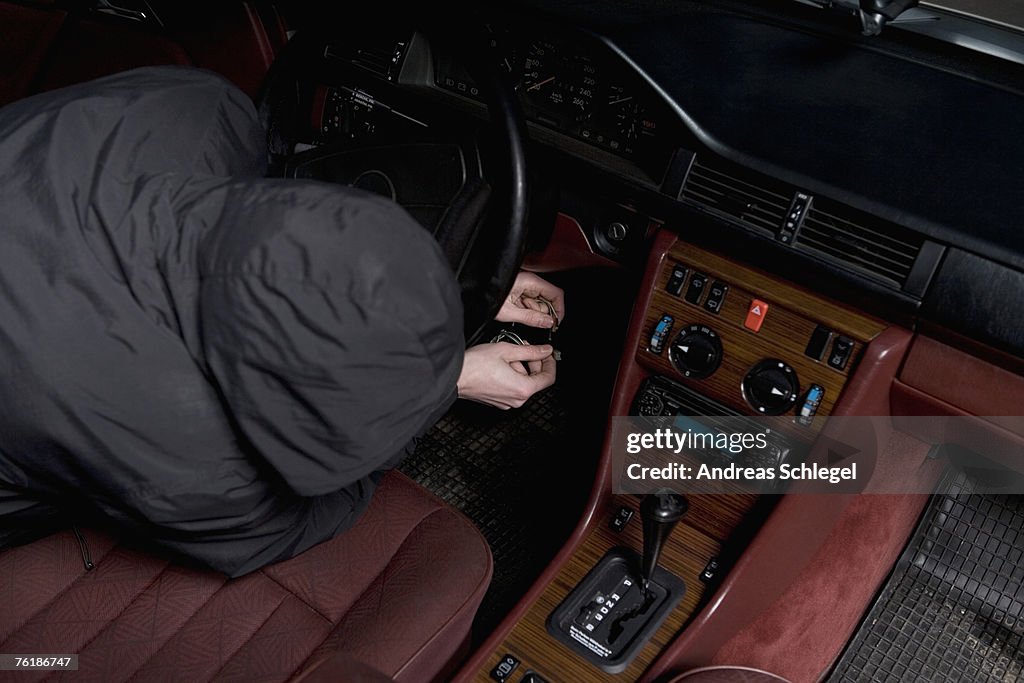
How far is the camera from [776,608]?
1.48 metres

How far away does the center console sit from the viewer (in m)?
1.27

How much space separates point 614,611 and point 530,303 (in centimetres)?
57

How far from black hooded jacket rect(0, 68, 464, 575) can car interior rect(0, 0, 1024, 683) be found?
24 centimetres

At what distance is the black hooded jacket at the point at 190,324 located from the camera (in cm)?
79

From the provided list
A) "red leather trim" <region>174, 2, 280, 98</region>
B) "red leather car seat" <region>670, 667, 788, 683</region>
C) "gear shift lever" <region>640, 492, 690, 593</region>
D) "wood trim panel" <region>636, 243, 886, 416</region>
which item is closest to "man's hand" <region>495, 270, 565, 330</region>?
"wood trim panel" <region>636, 243, 886, 416</region>

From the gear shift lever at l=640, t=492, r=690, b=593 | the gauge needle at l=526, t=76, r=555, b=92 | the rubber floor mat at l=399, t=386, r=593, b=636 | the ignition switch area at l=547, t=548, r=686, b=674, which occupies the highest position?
the gauge needle at l=526, t=76, r=555, b=92

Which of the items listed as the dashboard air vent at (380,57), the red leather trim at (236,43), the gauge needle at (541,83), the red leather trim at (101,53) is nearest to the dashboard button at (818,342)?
the gauge needle at (541,83)

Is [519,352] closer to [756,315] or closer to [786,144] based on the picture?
[756,315]

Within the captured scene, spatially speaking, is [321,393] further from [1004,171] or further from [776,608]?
[776,608]

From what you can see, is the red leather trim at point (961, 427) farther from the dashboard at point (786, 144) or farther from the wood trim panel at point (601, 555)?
the wood trim panel at point (601, 555)

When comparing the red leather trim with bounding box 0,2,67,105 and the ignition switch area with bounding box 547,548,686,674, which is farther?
the red leather trim with bounding box 0,2,67,105

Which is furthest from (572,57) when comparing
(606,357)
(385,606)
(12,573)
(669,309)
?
(12,573)

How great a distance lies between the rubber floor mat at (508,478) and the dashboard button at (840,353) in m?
0.67

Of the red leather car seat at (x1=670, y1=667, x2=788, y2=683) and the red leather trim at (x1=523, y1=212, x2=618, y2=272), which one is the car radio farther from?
the red leather car seat at (x1=670, y1=667, x2=788, y2=683)
